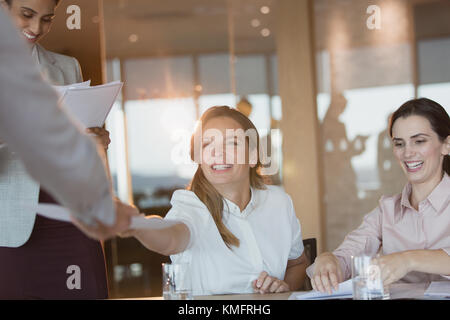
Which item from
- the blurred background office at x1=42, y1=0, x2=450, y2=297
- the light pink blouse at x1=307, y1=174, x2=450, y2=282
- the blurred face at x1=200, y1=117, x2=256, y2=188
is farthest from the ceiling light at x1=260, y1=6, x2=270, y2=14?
the light pink blouse at x1=307, y1=174, x2=450, y2=282

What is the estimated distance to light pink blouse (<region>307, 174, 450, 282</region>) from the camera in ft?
6.73

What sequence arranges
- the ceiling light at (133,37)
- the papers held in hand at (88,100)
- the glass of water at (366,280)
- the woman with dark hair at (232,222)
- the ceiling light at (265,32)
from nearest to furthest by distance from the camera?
the glass of water at (366,280) < the papers held in hand at (88,100) < the woman with dark hair at (232,222) < the ceiling light at (265,32) < the ceiling light at (133,37)

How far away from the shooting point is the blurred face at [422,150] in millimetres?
2133

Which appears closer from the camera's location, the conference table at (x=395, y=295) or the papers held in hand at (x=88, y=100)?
the conference table at (x=395, y=295)

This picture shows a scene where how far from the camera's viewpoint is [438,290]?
61.3 inches

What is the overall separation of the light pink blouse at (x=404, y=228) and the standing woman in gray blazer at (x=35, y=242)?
2.90 feet

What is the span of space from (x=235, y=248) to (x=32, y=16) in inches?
40.5

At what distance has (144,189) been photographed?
6289 millimetres

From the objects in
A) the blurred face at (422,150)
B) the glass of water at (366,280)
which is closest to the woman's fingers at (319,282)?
the glass of water at (366,280)

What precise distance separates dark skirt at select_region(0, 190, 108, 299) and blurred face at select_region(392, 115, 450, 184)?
3.82ft

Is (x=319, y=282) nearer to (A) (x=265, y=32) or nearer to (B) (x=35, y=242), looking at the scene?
(B) (x=35, y=242)

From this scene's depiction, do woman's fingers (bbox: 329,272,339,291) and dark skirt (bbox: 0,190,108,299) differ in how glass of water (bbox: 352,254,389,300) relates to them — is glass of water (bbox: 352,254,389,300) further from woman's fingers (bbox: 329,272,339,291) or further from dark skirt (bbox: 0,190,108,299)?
dark skirt (bbox: 0,190,108,299)

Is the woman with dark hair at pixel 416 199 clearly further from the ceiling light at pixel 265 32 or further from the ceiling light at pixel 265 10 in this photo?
the ceiling light at pixel 265 32
